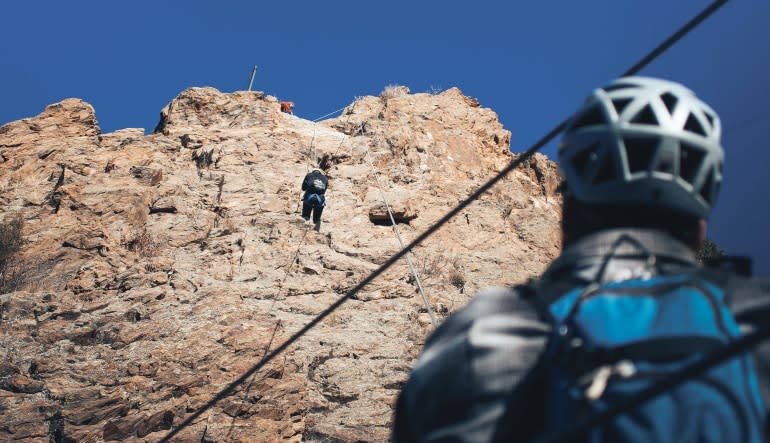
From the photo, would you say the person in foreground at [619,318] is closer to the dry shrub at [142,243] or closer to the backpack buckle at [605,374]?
the backpack buckle at [605,374]

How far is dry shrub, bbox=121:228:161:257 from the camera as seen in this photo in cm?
1367

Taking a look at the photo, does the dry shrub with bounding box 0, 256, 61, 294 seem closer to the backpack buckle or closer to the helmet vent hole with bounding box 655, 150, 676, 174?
the helmet vent hole with bounding box 655, 150, 676, 174

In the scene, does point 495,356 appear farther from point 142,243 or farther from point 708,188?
point 142,243

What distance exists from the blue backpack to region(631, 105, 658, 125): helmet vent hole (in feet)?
1.38

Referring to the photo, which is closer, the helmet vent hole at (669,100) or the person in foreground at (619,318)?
the person in foreground at (619,318)

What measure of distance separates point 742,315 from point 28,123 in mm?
18810

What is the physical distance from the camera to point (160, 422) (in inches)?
361

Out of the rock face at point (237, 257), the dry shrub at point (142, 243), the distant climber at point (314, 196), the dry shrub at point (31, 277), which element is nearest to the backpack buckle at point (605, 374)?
the rock face at point (237, 257)

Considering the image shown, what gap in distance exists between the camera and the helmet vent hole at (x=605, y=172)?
1.84 m

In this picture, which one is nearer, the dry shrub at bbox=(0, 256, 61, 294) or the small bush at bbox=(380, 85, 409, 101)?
the dry shrub at bbox=(0, 256, 61, 294)

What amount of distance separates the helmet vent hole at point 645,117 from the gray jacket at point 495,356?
307 mm

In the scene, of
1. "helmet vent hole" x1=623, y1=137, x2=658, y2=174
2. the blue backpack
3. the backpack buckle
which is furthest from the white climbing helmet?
the backpack buckle

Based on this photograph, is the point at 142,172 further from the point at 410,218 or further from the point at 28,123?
the point at 410,218

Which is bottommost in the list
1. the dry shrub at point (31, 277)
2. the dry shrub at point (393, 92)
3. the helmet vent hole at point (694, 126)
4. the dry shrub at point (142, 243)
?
the helmet vent hole at point (694, 126)
